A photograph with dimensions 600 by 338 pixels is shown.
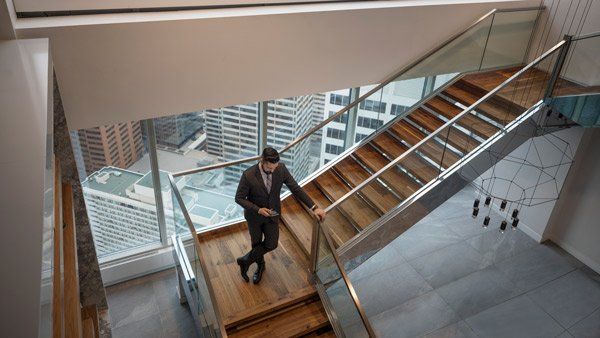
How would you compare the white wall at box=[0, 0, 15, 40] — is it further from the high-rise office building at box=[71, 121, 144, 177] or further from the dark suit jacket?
the dark suit jacket

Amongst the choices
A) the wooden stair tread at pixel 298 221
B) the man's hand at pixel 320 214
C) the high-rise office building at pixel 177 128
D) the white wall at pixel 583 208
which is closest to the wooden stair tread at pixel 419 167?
the man's hand at pixel 320 214

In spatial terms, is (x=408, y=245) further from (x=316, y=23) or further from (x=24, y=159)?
(x=24, y=159)

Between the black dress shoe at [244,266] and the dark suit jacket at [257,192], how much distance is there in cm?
62

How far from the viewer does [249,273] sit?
562cm

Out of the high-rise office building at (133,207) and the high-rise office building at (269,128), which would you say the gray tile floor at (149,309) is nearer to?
the high-rise office building at (133,207)

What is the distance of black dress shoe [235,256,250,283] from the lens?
211 inches

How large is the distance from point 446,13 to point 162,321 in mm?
5762

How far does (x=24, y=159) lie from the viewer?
1.96m

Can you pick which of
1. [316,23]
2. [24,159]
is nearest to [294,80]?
[316,23]

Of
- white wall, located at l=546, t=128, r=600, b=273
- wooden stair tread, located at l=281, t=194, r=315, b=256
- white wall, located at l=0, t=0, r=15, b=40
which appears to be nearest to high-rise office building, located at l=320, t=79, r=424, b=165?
wooden stair tread, located at l=281, t=194, r=315, b=256

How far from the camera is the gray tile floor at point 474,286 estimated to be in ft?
21.1

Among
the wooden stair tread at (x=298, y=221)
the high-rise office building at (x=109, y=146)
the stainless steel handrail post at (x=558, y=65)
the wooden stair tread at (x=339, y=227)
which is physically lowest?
the wooden stair tread at (x=298, y=221)

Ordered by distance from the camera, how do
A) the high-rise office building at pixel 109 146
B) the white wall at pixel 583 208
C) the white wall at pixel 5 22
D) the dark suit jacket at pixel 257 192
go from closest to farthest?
the white wall at pixel 5 22 < the dark suit jacket at pixel 257 192 < the high-rise office building at pixel 109 146 < the white wall at pixel 583 208

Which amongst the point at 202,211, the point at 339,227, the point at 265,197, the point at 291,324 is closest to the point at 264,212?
the point at 265,197
